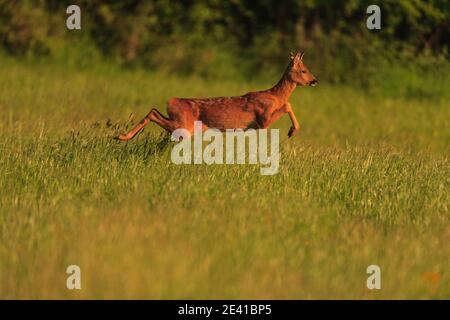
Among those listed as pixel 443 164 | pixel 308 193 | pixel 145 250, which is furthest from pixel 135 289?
pixel 443 164

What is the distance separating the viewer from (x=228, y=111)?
882cm

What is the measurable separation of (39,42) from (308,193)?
42.5ft

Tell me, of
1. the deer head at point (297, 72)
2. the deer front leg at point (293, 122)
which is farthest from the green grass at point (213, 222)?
the deer head at point (297, 72)

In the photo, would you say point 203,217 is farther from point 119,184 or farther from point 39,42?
point 39,42

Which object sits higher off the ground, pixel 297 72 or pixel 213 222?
pixel 297 72
